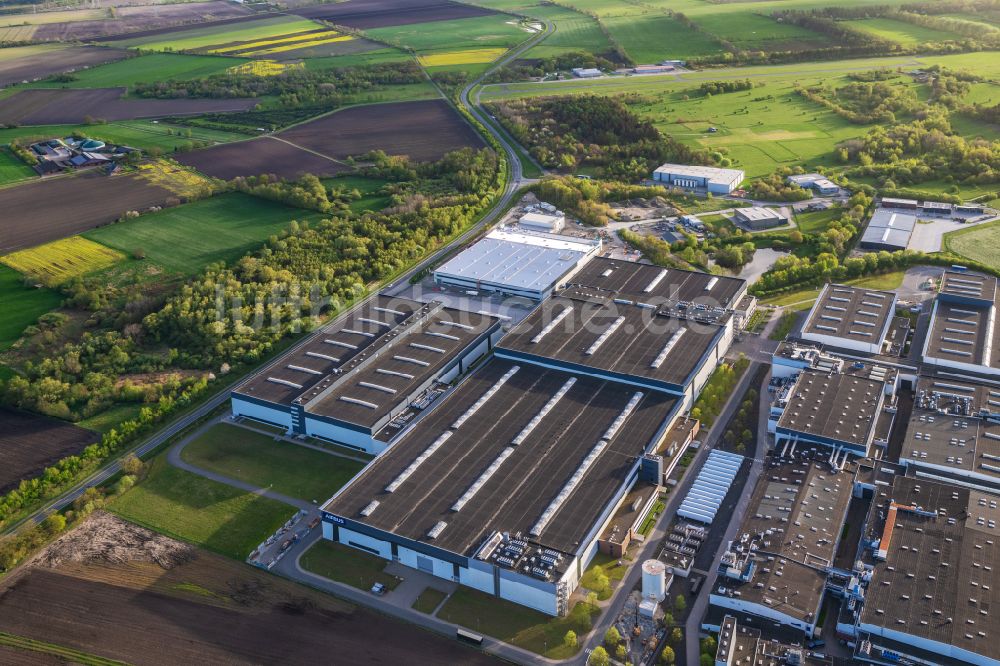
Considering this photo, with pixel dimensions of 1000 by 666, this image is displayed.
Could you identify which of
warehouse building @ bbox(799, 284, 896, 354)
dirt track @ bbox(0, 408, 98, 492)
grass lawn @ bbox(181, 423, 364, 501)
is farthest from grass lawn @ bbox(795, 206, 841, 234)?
dirt track @ bbox(0, 408, 98, 492)

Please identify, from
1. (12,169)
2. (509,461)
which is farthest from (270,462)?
(12,169)

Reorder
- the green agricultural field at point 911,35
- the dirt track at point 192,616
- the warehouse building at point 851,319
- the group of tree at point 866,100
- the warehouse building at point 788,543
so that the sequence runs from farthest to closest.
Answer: the green agricultural field at point 911,35, the group of tree at point 866,100, the warehouse building at point 851,319, the dirt track at point 192,616, the warehouse building at point 788,543

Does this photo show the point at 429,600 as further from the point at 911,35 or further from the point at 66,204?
the point at 911,35

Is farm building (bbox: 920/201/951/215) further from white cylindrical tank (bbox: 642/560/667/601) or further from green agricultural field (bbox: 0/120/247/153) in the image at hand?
green agricultural field (bbox: 0/120/247/153)

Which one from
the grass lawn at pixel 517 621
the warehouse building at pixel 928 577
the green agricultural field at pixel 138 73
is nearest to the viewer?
the warehouse building at pixel 928 577

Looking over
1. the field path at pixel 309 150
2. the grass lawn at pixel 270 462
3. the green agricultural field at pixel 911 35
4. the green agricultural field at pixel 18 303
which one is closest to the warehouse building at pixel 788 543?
the grass lawn at pixel 270 462

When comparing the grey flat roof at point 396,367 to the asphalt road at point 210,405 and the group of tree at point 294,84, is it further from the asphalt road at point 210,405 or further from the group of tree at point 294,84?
the group of tree at point 294,84
